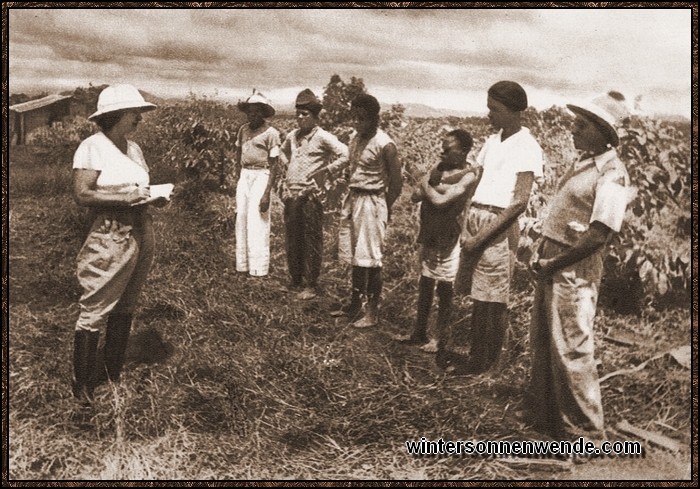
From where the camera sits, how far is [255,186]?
A: 15.5 ft

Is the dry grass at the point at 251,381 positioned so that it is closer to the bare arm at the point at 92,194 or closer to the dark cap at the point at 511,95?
the bare arm at the point at 92,194

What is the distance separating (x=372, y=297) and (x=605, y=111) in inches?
→ 70.6

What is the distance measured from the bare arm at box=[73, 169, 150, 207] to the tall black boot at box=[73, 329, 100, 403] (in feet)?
2.58

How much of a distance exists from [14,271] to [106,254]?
2.73 ft

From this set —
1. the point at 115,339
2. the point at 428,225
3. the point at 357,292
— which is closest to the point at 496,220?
the point at 428,225

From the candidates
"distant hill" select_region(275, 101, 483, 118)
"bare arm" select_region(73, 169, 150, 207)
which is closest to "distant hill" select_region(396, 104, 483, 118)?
"distant hill" select_region(275, 101, 483, 118)

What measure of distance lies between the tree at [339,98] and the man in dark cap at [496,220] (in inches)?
33.4

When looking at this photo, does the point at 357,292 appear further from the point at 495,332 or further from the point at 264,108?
the point at 264,108

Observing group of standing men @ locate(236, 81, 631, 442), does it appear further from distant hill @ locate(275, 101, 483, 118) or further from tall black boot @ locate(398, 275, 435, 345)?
distant hill @ locate(275, 101, 483, 118)

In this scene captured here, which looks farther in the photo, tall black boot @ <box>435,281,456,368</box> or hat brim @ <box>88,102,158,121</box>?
tall black boot @ <box>435,281,456,368</box>

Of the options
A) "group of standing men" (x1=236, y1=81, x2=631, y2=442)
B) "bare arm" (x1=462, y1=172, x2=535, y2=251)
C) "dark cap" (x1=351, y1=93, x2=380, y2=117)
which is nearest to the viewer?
"group of standing men" (x1=236, y1=81, x2=631, y2=442)

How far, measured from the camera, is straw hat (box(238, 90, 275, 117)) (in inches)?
178

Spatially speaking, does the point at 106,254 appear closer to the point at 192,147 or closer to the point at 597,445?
the point at 192,147

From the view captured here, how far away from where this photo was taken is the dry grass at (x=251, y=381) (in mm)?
4320
